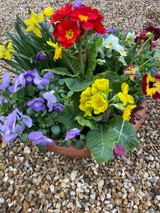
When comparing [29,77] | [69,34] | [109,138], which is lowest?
[109,138]

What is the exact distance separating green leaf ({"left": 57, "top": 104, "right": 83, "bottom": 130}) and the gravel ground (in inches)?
14.1

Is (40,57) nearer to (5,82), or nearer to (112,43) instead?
(5,82)

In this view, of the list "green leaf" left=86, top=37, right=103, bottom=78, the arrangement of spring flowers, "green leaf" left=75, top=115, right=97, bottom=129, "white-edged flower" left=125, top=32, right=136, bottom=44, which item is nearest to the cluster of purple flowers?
the arrangement of spring flowers

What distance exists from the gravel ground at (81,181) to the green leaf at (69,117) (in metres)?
0.36

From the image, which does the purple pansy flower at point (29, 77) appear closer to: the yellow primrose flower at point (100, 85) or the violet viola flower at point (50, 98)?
the violet viola flower at point (50, 98)

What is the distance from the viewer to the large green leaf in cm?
114

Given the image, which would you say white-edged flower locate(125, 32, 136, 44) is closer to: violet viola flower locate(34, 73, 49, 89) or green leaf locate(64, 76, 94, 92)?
green leaf locate(64, 76, 94, 92)

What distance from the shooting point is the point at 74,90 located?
1.21 m

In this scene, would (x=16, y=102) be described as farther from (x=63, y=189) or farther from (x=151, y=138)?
(x=151, y=138)

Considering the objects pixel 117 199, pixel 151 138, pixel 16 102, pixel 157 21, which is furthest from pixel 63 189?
pixel 157 21

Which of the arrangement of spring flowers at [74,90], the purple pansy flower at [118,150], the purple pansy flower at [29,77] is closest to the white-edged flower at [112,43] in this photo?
the arrangement of spring flowers at [74,90]

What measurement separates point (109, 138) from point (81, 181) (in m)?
0.37

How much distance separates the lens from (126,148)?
1.20 meters

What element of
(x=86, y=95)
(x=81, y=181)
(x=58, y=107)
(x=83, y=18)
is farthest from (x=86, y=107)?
(x=81, y=181)
